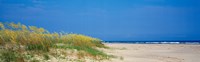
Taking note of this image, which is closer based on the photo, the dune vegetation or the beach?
the dune vegetation

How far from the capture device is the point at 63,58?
1147 cm

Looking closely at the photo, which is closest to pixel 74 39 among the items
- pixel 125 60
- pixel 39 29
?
pixel 39 29

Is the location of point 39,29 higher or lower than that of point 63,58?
higher

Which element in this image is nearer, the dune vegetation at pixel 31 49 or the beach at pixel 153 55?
the dune vegetation at pixel 31 49

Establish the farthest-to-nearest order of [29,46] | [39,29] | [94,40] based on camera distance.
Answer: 1. [94,40]
2. [39,29]
3. [29,46]

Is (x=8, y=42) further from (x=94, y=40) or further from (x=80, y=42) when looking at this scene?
(x=94, y=40)

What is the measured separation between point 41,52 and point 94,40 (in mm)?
13597

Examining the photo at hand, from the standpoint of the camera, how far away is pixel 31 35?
516 inches

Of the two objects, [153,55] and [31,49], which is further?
[153,55]

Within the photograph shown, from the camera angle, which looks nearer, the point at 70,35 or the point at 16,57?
the point at 16,57

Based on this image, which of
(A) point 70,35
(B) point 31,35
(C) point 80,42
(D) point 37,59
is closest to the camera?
(D) point 37,59

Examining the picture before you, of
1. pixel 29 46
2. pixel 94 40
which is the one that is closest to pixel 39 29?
pixel 29 46

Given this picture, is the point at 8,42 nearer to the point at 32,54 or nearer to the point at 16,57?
the point at 32,54

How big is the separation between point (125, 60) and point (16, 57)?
4.67m
